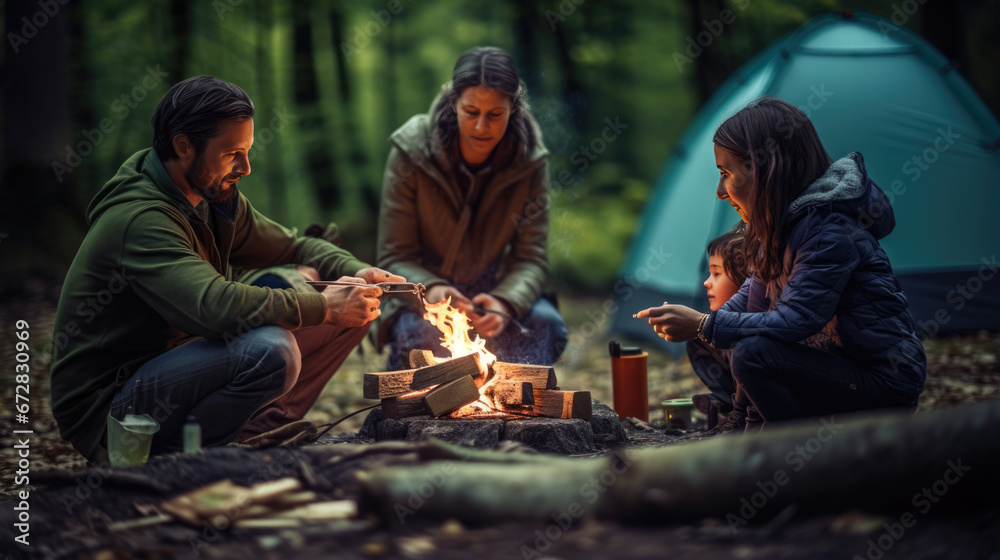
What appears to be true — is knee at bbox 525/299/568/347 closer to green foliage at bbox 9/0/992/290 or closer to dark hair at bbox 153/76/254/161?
dark hair at bbox 153/76/254/161

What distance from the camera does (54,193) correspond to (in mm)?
8453

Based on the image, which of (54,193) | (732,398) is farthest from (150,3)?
(732,398)

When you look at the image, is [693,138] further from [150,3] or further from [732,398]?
[150,3]

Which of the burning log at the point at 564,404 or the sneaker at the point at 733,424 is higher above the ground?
the burning log at the point at 564,404

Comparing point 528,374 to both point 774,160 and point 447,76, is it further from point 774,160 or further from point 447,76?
point 447,76

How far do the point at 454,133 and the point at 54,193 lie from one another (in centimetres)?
614

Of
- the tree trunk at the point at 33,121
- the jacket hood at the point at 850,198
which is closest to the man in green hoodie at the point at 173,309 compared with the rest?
the jacket hood at the point at 850,198

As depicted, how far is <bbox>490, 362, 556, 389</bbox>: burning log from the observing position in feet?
11.7

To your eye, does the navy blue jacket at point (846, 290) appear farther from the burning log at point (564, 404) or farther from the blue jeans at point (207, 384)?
the blue jeans at point (207, 384)

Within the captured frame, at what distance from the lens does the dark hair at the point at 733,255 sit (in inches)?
141

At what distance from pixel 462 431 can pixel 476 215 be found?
167 centimetres

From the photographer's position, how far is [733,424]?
11.3 feet

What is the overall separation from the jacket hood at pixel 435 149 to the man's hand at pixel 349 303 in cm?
129

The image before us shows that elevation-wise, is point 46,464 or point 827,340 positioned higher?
point 827,340
